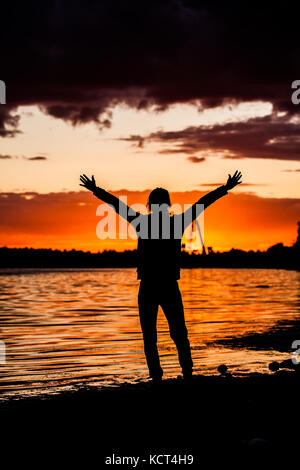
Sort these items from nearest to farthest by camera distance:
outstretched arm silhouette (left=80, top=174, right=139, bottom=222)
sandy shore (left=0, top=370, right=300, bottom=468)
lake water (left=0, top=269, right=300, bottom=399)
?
sandy shore (left=0, top=370, right=300, bottom=468), outstretched arm silhouette (left=80, top=174, right=139, bottom=222), lake water (left=0, top=269, right=300, bottom=399)

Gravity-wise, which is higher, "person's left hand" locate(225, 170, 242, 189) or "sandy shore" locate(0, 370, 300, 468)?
"person's left hand" locate(225, 170, 242, 189)

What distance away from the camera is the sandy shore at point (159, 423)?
607cm

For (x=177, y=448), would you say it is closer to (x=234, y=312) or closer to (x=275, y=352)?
(x=275, y=352)

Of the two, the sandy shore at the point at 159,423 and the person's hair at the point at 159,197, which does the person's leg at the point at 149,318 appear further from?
the person's hair at the point at 159,197

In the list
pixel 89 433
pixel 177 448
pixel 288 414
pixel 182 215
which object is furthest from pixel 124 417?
pixel 182 215

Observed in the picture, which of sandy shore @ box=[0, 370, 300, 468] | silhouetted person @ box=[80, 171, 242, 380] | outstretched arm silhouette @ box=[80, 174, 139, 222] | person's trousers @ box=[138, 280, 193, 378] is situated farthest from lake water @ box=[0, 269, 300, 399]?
outstretched arm silhouette @ box=[80, 174, 139, 222]

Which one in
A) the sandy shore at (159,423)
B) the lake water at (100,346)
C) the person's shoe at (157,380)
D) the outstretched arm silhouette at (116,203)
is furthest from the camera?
the lake water at (100,346)

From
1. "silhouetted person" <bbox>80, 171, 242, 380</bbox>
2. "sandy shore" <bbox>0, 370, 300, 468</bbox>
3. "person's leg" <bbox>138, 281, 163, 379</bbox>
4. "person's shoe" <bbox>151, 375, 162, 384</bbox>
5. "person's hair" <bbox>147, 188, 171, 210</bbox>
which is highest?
"person's hair" <bbox>147, 188, 171, 210</bbox>

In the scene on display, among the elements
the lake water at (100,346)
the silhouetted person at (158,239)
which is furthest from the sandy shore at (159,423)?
the lake water at (100,346)

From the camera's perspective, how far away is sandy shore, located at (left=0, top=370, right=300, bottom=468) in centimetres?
607

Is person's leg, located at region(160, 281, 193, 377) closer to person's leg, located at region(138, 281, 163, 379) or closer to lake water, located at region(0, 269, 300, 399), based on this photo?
person's leg, located at region(138, 281, 163, 379)

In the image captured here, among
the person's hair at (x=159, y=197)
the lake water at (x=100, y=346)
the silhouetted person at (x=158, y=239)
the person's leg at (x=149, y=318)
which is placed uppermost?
the person's hair at (x=159, y=197)

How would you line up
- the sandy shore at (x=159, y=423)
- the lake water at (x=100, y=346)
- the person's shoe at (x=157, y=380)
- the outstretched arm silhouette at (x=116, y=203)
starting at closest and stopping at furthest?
the sandy shore at (x=159, y=423) → the outstretched arm silhouette at (x=116, y=203) → the person's shoe at (x=157, y=380) → the lake water at (x=100, y=346)

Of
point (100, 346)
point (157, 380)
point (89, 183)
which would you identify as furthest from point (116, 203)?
point (100, 346)
